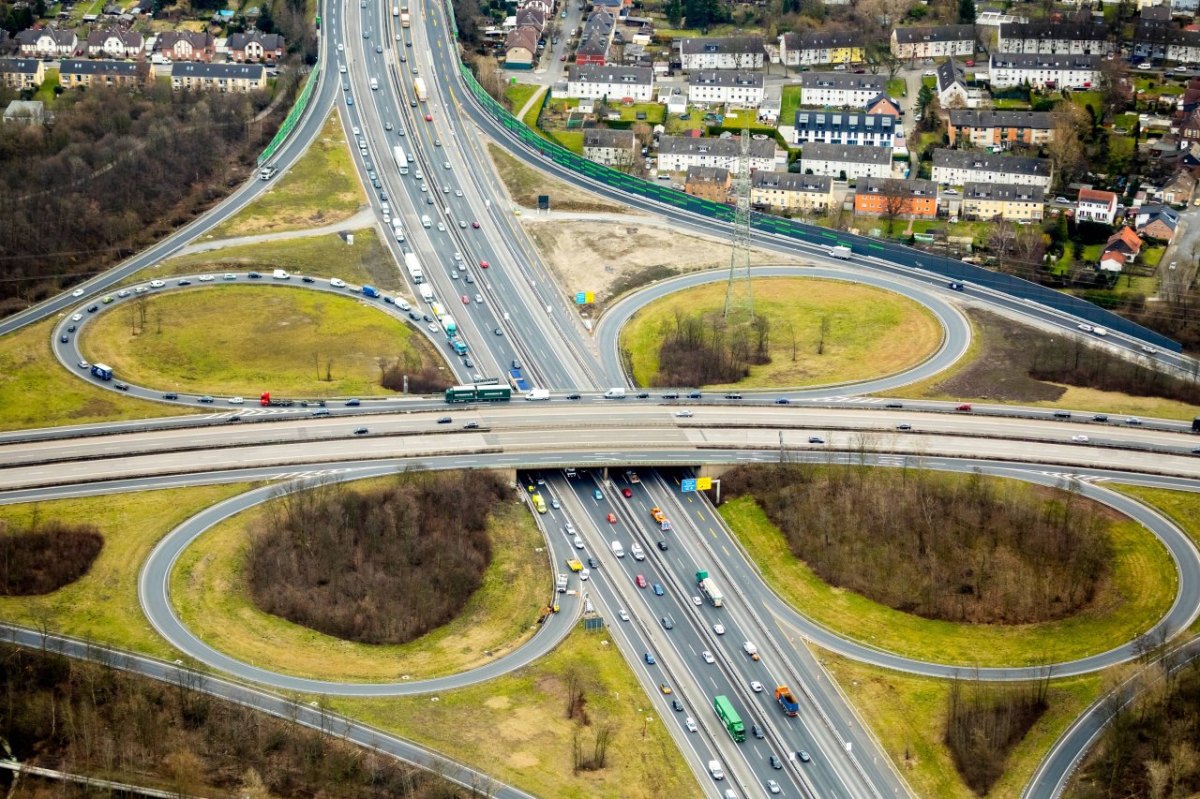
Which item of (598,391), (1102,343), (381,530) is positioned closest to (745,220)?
(598,391)

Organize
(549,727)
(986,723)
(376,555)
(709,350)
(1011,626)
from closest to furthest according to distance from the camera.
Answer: (549,727) → (986,723) → (1011,626) → (376,555) → (709,350)

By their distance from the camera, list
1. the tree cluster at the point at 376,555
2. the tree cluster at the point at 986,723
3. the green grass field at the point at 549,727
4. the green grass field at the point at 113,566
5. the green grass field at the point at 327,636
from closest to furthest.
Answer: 1. the green grass field at the point at 549,727
2. the tree cluster at the point at 986,723
3. the green grass field at the point at 327,636
4. the green grass field at the point at 113,566
5. the tree cluster at the point at 376,555

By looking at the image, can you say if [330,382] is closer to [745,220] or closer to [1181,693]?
[745,220]

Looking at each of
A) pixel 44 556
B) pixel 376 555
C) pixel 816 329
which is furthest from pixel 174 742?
pixel 816 329

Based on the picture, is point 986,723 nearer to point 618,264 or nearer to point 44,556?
point 44,556

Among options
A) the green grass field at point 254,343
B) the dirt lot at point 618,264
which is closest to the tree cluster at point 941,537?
the green grass field at point 254,343

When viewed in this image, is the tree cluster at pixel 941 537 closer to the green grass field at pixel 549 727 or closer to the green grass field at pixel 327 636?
the green grass field at pixel 327 636

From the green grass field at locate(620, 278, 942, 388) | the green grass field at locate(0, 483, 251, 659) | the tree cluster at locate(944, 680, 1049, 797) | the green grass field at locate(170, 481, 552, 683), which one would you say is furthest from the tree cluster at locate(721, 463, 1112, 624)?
the green grass field at locate(0, 483, 251, 659)
